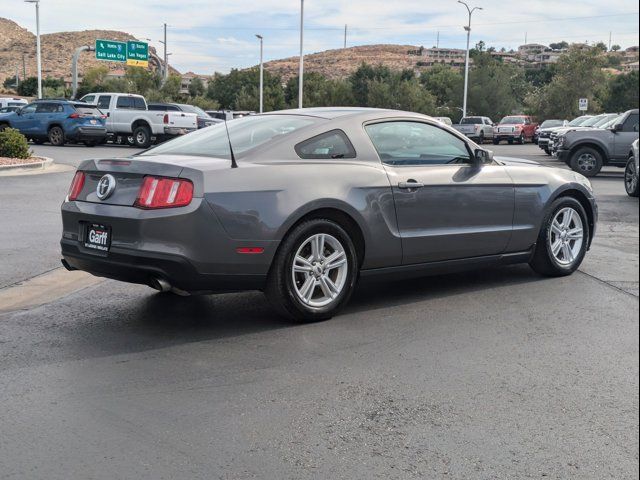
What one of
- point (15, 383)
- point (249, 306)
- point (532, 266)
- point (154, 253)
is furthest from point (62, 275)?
point (532, 266)

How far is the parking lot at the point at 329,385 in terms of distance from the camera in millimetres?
3625

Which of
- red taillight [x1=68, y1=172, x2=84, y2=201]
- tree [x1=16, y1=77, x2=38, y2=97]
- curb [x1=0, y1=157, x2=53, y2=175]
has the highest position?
tree [x1=16, y1=77, x2=38, y2=97]

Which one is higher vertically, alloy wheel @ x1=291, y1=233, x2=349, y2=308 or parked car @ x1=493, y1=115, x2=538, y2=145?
parked car @ x1=493, y1=115, x2=538, y2=145

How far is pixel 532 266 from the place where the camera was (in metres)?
7.73

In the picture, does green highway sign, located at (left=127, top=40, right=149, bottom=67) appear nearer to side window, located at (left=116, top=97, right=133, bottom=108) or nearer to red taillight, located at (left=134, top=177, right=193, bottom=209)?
side window, located at (left=116, top=97, right=133, bottom=108)

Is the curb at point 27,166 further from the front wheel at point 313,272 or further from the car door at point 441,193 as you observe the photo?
the front wheel at point 313,272

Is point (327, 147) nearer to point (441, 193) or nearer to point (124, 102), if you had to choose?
point (441, 193)

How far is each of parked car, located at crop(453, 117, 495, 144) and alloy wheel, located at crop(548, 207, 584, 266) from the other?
132 feet

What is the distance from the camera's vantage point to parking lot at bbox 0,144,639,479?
3.62 metres

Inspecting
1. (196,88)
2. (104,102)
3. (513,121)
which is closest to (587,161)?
(104,102)

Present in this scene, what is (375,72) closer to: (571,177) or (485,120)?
(485,120)

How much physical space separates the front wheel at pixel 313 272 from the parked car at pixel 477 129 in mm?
42258

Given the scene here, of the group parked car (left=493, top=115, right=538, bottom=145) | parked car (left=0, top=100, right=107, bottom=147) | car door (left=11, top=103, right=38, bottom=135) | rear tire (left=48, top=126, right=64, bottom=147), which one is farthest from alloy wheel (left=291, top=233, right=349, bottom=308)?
parked car (left=493, top=115, right=538, bottom=145)

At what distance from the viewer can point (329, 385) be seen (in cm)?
465
